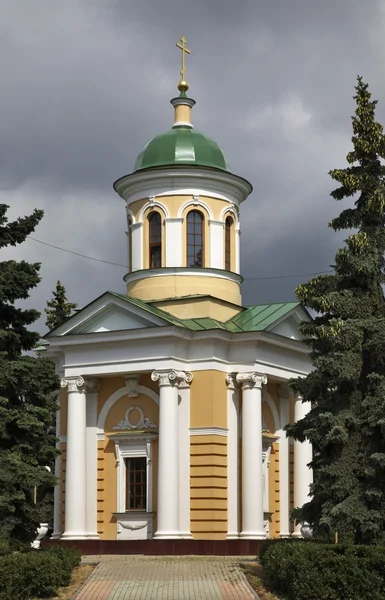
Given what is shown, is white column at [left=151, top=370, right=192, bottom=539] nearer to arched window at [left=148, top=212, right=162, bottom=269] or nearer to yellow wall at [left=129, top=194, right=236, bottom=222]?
arched window at [left=148, top=212, right=162, bottom=269]

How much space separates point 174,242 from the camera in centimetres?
3556

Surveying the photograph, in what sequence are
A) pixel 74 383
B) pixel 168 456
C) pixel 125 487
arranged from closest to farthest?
pixel 168 456 → pixel 125 487 → pixel 74 383

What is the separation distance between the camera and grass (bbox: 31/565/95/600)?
24.8 metres

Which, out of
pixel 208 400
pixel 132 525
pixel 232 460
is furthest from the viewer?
pixel 132 525

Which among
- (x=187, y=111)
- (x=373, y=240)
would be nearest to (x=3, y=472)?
(x=373, y=240)

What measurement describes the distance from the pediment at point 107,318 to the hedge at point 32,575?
909 centimetres

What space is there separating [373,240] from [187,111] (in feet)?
43.2

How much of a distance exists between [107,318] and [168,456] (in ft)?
15.6

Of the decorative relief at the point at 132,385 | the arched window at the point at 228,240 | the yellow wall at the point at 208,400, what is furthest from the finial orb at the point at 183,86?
the yellow wall at the point at 208,400

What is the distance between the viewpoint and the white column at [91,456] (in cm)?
3372

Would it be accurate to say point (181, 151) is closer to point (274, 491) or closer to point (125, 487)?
point (125, 487)

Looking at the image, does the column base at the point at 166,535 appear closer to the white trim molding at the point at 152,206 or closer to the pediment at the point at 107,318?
the pediment at the point at 107,318

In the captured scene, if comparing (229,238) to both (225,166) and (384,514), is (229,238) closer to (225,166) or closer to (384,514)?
(225,166)

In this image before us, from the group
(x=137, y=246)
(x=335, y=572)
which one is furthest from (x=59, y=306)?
(x=335, y=572)
